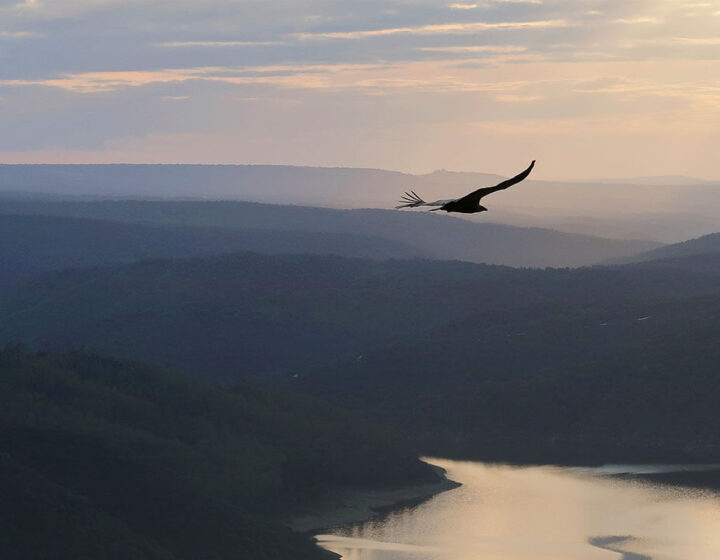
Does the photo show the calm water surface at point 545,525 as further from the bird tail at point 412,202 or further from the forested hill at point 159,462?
the bird tail at point 412,202

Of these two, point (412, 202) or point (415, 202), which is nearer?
point (415, 202)

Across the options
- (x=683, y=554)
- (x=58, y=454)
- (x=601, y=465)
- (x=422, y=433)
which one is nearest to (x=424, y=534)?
(x=683, y=554)

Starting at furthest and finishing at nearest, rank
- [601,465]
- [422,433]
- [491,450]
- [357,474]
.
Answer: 1. [422,433]
2. [491,450]
3. [601,465]
4. [357,474]

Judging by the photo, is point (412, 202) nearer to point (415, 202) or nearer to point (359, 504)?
point (415, 202)

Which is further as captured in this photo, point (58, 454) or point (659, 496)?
point (659, 496)

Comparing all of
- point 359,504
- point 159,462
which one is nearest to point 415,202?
point 159,462

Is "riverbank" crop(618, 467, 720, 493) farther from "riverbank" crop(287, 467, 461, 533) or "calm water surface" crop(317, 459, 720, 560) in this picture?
"riverbank" crop(287, 467, 461, 533)

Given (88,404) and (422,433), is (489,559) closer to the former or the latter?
(88,404)
